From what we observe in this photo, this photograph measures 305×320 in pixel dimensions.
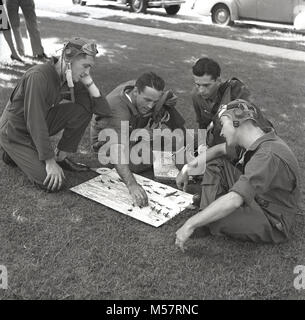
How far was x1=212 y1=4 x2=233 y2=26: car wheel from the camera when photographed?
12.1m

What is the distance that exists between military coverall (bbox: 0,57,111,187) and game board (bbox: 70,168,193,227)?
0.39 metres

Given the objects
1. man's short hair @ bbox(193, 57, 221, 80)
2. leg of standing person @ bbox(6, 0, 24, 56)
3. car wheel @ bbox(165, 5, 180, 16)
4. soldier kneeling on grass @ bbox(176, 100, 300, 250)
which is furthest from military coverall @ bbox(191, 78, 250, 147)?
car wheel @ bbox(165, 5, 180, 16)

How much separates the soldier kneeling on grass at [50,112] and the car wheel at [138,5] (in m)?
10.3

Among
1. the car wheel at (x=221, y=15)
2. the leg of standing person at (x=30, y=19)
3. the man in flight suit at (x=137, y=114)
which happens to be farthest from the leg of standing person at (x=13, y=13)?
the car wheel at (x=221, y=15)

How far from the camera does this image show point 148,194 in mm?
3666

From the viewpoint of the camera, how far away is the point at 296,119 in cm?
554

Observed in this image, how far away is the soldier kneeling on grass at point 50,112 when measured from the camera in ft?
11.4

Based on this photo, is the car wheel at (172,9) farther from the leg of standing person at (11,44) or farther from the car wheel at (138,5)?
the leg of standing person at (11,44)

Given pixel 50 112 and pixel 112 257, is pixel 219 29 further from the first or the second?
pixel 112 257

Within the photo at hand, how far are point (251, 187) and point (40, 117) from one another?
1.72 m

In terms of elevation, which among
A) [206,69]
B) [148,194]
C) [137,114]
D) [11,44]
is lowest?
[148,194]

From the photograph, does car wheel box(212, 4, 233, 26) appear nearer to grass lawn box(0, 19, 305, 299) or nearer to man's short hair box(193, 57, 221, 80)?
grass lawn box(0, 19, 305, 299)

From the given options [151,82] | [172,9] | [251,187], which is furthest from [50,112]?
[172,9]

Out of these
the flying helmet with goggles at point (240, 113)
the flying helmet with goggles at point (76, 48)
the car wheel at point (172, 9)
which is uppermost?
the flying helmet with goggles at point (76, 48)
